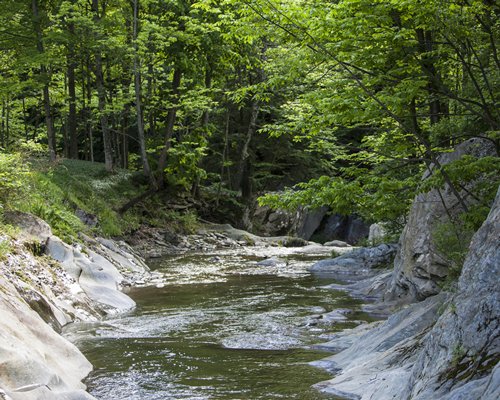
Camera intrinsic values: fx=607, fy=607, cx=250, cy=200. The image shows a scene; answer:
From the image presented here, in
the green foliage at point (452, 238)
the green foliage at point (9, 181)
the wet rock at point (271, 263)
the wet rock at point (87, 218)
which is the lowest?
the wet rock at point (271, 263)

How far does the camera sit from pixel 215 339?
10195 millimetres

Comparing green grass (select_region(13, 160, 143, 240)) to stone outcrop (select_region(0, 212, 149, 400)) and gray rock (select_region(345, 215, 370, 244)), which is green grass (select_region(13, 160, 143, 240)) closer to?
stone outcrop (select_region(0, 212, 149, 400))

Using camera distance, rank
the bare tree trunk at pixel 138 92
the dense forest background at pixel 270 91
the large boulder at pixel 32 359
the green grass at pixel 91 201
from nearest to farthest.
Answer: the large boulder at pixel 32 359
the dense forest background at pixel 270 91
the green grass at pixel 91 201
the bare tree trunk at pixel 138 92

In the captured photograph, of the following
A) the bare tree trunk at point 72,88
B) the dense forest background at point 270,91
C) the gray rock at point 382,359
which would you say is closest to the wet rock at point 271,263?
the dense forest background at point 270,91

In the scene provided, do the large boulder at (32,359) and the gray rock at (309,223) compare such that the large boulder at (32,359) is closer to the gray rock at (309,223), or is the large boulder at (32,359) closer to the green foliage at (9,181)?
the green foliage at (9,181)

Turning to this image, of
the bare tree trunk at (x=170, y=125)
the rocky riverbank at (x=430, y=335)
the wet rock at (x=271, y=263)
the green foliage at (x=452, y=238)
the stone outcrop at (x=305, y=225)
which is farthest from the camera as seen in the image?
the stone outcrop at (x=305, y=225)

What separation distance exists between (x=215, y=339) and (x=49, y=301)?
2967 millimetres

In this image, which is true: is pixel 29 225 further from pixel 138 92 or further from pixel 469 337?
pixel 138 92

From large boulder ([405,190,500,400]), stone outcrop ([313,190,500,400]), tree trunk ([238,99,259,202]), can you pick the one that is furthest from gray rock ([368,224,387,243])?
large boulder ([405,190,500,400])

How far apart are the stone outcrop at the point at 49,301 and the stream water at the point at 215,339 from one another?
47cm

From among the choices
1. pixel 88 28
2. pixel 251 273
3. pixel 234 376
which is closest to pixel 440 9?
pixel 234 376

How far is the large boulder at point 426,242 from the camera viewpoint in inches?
417

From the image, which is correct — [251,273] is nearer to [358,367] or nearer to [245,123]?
[358,367]

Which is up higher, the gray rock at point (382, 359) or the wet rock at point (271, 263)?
the gray rock at point (382, 359)
